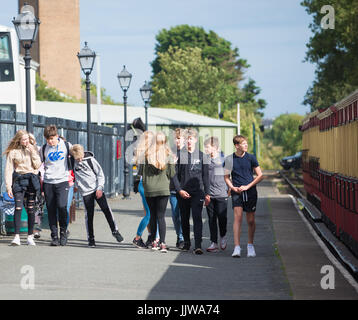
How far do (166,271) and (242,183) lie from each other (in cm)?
226

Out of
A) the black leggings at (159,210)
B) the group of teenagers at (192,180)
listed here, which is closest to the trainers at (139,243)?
the group of teenagers at (192,180)

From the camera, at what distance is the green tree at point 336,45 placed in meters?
36.7

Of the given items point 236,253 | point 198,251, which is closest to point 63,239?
point 198,251

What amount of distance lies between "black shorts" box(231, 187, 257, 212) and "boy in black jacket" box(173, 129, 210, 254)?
1.59 feet

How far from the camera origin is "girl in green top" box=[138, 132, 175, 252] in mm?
12055

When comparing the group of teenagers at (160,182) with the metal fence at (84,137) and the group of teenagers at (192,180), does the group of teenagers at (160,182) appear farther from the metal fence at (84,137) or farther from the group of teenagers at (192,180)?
the metal fence at (84,137)

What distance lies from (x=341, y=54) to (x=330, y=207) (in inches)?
1045

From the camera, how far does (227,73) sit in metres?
105

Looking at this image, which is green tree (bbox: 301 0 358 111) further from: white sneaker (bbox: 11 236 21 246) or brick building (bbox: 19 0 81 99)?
brick building (bbox: 19 0 81 99)

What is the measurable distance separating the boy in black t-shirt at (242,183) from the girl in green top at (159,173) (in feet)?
2.78

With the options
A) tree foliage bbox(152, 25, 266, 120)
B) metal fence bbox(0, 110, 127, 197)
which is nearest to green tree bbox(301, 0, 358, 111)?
metal fence bbox(0, 110, 127, 197)

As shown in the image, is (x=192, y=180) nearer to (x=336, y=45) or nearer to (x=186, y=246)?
(x=186, y=246)

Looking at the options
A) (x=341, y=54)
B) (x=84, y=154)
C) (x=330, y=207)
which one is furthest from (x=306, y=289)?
(x=341, y=54)
